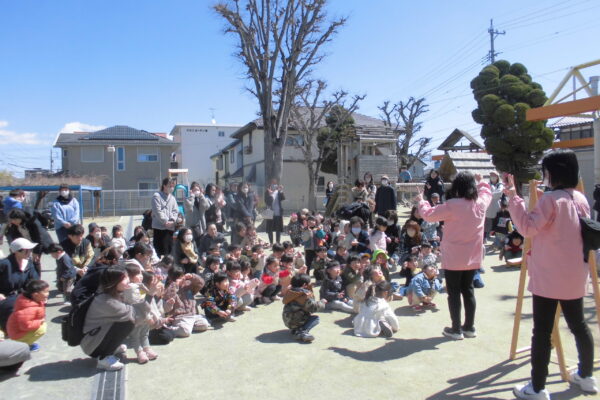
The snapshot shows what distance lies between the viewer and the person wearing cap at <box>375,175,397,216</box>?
10.3 metres

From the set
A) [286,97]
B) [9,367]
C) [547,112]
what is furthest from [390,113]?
[9,367]

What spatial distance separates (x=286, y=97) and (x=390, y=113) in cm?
2094

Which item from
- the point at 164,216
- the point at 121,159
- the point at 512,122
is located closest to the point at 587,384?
the point at 164,216

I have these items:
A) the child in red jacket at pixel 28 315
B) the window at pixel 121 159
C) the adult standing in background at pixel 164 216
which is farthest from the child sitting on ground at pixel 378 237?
the window at pixel 121 159

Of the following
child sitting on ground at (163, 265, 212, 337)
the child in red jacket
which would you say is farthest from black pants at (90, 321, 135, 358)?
child sitting on ground at (163, 265, 212, 337)

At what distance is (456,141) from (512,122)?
6.64 metres

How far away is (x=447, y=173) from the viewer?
17.1 m

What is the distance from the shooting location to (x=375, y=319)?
4875 millimetres

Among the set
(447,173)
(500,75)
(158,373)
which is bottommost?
(158,373)

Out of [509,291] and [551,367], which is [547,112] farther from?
[551,367]

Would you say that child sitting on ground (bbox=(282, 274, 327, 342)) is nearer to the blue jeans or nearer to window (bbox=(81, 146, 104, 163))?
the blue jeans

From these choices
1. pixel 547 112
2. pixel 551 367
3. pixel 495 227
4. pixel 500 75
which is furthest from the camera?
pixel 500 75

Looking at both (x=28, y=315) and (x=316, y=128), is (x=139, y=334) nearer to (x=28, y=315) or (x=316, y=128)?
(x=28, y=315)

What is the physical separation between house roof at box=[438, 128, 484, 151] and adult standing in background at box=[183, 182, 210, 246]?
19338 mm
